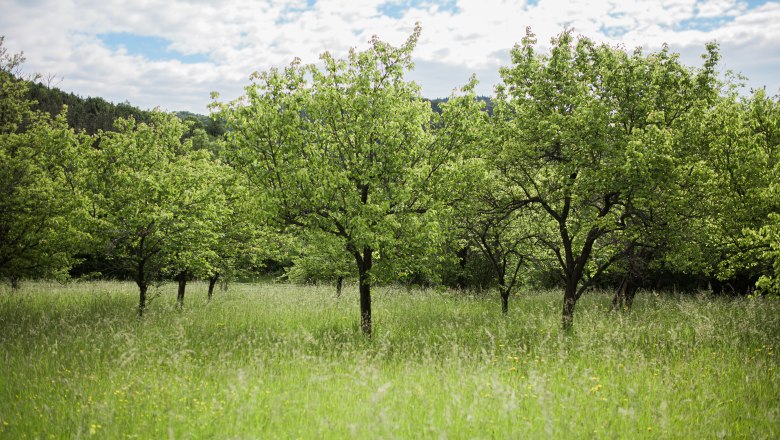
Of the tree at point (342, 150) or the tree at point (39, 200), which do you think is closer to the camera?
the tree at point (342, 150)

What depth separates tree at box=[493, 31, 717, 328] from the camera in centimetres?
1166

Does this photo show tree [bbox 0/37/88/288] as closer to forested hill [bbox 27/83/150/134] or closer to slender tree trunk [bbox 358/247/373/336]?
slender tree trunk [bbox 358/247/373/336]

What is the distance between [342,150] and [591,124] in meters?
6.72

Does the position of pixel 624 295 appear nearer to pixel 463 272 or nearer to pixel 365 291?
pixel 463 272

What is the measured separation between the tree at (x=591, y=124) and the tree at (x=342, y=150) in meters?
3.21

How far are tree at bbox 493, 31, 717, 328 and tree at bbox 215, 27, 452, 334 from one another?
3209mm

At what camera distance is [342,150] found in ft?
37.9

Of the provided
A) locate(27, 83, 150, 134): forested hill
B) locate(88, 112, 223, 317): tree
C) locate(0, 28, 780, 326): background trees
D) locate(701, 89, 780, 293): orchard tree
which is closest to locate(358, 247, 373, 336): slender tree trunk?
locate(0, 28, 780, 326): background trees

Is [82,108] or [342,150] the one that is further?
[82,108]

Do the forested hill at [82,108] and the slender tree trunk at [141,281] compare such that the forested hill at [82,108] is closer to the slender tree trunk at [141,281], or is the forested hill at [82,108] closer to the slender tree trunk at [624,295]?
the slender tree trunk at [141,281]

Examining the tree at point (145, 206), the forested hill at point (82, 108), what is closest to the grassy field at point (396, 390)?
the tree at point (145, 206)

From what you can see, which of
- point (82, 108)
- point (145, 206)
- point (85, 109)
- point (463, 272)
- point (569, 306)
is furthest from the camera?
point (85, 109)

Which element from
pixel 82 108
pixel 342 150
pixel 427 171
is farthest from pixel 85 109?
pixel 427 171

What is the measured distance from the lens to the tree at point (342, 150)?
10867mm
